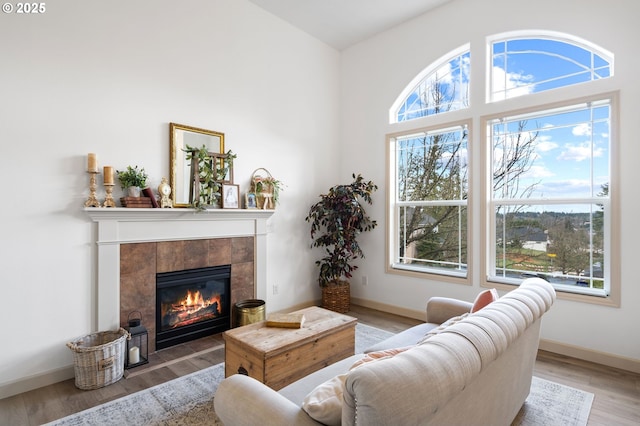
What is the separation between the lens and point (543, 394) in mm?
2387

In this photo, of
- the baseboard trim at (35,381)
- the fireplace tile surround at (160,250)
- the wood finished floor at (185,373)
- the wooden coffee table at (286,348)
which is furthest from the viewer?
the fireplace tile surround at (160,250)

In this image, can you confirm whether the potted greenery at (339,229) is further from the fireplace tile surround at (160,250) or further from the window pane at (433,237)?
the fireplace tile surround at (160,250)

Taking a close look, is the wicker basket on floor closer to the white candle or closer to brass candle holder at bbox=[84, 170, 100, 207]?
the white candle

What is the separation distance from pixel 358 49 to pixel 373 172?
1.80 m

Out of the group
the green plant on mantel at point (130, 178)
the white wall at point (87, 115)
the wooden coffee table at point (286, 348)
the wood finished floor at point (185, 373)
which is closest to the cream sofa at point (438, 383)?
the wooden coffee table at point (286, 348)

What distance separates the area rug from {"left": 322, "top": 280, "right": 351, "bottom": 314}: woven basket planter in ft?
6.31

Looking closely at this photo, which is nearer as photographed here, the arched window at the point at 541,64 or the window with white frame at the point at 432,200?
the arched window at the point at 541,64

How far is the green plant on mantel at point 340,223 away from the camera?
419 cm

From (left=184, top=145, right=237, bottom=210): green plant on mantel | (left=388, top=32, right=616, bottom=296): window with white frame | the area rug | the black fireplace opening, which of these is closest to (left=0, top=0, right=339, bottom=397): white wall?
(left=184, top=145, right=237, bottom=210): green plant on mantel

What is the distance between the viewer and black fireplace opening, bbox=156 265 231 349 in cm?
313

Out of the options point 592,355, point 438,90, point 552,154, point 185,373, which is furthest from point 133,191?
point 592,355

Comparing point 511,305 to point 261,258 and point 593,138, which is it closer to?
point 593,138

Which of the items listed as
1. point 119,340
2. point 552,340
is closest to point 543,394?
point 552,340

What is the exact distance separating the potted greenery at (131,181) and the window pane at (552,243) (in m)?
3.57
